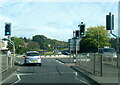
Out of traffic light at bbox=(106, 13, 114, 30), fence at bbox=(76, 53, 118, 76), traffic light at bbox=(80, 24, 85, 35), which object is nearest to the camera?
traffic light at bbox=(106, 13, 114, 30)

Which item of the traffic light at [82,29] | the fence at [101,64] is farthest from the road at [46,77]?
the traffic light at [82,29]

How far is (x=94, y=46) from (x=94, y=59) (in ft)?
180

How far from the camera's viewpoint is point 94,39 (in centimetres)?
6700

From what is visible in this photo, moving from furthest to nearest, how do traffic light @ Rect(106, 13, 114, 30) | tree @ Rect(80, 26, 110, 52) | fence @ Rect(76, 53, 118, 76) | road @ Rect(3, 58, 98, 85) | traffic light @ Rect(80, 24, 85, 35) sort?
tree @ Rect(80, 26, 110, 52) < traffic light @ Rect(80, 24, 85, 35) < fence @ Rect(76, 53, 118, 76) < road @ Rect(3, 58, 98, 85) < traffic light @ Rect(106, 13, 114, 30)

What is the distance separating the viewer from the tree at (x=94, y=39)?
221ft

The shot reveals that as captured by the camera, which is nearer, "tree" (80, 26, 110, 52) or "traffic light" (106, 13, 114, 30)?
"traffic light" (106, 13, 114, 30)

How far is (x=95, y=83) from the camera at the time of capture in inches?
419

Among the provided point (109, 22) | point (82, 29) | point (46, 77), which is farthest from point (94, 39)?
point (109, 22)

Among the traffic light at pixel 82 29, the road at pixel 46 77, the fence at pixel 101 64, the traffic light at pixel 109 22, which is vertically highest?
the traffic light at pixel 82 29

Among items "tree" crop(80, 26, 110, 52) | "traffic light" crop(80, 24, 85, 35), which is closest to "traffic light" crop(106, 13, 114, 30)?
"traffic light" crop(80, 24, 85, 35)

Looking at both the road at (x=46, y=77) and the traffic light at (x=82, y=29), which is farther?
the traffic light at (x=82, y=29)

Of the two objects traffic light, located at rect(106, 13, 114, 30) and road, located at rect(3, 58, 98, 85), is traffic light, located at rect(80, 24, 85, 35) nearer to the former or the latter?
road, located at rect(3, 58, 98, 85)

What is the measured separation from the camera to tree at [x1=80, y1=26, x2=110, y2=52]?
67312 mm

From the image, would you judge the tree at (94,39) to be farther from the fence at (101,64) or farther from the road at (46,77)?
the fence at (101,64)
